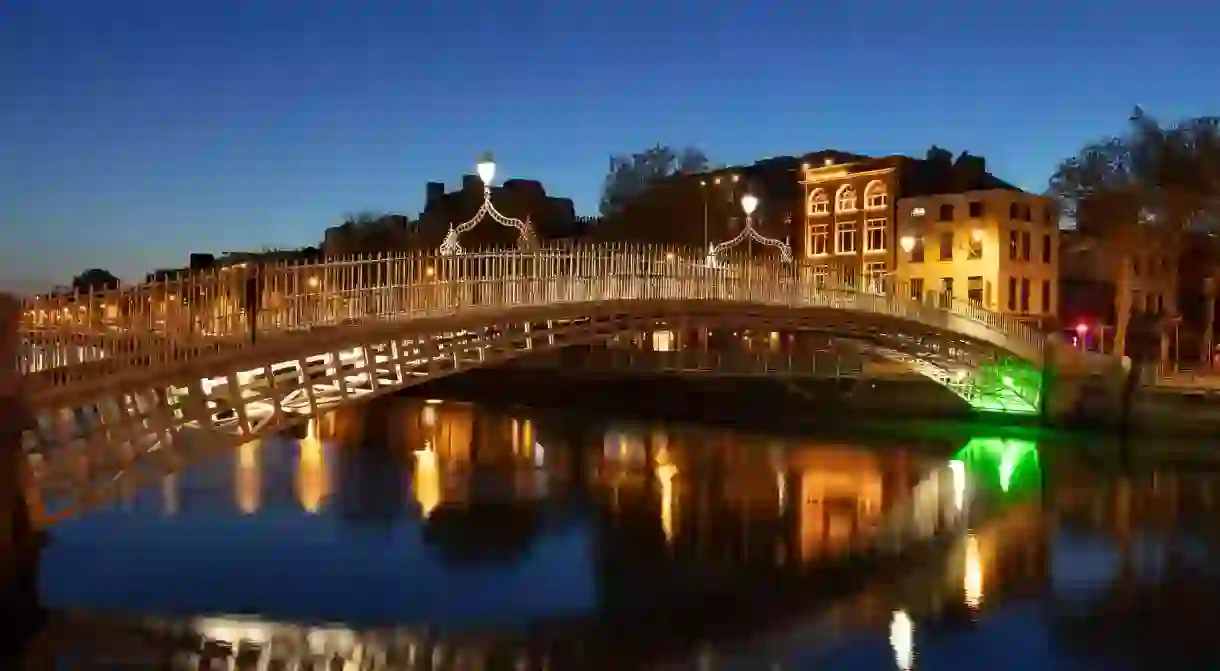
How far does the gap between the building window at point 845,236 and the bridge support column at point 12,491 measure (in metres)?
46.6

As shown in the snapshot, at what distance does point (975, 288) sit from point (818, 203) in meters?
8.74

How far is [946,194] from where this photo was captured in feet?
180

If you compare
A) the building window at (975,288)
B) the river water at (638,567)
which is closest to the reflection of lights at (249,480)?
the river water at (638,567)

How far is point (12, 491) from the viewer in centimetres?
1320

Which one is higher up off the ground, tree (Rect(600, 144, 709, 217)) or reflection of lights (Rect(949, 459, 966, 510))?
tree (Rect(600, 144, 709, 217))

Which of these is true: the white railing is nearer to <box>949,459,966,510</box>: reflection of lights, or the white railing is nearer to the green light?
<box>949,459,966,510</box>: reflection of lights

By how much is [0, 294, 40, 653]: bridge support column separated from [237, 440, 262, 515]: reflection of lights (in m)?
7.40

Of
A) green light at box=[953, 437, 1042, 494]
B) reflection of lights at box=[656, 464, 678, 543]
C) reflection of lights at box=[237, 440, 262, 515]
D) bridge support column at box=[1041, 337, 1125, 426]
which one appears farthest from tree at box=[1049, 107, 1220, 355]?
reflection of lights at box=[237, 440, 262, 515]

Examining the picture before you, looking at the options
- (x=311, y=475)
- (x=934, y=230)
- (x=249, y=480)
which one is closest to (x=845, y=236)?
(x=934, y=230)

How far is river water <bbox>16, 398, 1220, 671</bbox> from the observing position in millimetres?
14562

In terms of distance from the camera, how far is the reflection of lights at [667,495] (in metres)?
22.8

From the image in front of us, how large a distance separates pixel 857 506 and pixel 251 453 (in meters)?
16.1

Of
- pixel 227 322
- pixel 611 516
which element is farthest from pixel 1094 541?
pixel 227 322

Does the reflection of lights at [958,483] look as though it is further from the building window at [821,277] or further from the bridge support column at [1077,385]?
the bridge support column at [1077,385]
